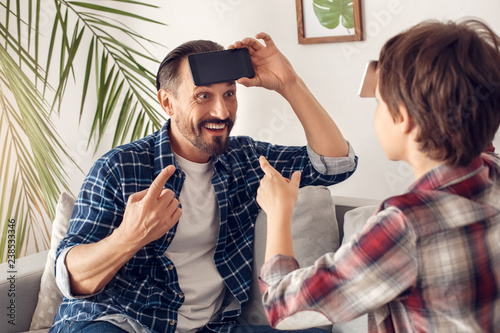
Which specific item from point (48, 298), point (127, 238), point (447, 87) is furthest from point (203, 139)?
point (447, 87)

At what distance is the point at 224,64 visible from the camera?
1.60 m

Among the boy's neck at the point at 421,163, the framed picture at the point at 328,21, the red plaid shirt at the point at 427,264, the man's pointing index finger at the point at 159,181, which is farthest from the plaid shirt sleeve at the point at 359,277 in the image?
the framed picture at the point at 328,21

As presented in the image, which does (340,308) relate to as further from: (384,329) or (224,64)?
(224,64)

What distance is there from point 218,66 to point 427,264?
2.93 ft

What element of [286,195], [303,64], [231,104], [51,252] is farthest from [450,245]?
[303,64]

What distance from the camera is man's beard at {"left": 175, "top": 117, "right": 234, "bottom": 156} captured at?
167cm

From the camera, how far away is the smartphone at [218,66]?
157 cm

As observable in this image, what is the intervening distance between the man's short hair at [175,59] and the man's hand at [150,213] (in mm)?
463

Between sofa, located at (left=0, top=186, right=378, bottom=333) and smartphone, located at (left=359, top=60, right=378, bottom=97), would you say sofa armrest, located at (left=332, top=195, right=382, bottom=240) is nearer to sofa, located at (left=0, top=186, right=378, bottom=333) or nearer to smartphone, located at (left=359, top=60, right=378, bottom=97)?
sofa, located at (left=0, top=186, right=378, bottom=333)

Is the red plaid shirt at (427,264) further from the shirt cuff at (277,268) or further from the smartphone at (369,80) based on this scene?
the smartphone at (369,80)

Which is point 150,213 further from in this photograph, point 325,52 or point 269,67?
point 325,52

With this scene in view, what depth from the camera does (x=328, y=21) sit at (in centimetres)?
212

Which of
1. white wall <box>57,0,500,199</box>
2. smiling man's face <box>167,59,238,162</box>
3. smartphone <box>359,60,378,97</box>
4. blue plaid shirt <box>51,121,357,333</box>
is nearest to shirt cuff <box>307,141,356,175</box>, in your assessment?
blue plaid shirt <box>51,121,357,333</box>

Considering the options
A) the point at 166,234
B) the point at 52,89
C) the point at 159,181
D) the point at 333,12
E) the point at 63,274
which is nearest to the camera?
the point at 159,181
